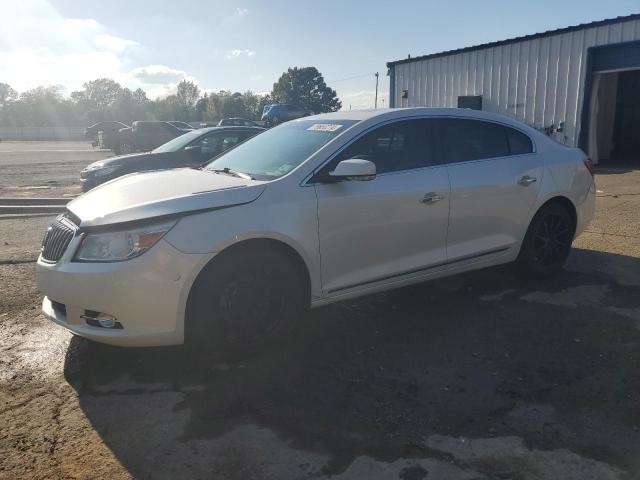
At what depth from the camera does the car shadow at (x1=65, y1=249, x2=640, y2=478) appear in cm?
279

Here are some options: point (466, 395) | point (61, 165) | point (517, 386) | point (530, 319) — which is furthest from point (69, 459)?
point (61, 165)

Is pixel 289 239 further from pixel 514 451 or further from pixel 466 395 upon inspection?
pixel 514 451

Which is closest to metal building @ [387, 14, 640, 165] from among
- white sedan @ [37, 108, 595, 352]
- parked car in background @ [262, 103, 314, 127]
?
white sedan @ [37, 108, 595, 352]

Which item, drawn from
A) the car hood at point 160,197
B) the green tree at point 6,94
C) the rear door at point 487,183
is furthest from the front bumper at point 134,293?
the green tree at point 6,94

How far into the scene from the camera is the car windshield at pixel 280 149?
4035 mm

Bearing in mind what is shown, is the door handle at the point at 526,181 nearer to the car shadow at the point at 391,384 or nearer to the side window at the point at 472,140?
the side window at the point at 472,140

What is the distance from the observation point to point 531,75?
16.4m

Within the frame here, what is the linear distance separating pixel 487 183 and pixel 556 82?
1315 centimetres

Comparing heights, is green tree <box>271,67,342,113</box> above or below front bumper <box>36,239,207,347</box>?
above

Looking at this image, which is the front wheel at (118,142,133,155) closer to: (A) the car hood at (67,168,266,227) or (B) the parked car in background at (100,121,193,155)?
(B) the parked car in background at (100,121,193,155)

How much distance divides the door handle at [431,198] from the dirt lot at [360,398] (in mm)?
956

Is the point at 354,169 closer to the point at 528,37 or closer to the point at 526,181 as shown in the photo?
the point at 526,181

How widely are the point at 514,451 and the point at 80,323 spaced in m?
2.60

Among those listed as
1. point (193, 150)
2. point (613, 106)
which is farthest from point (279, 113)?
point (193, 150)
